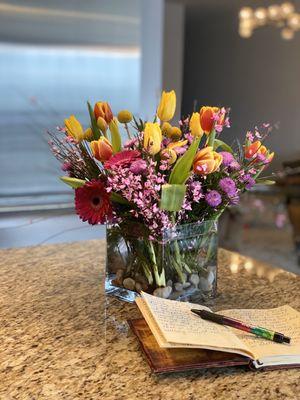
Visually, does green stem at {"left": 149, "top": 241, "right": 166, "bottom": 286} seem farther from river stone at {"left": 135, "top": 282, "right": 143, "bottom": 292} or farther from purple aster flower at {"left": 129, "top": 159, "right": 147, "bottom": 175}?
purple aster flower at {"left": 129, "top": 159, "right": 147, "bottom": 175}

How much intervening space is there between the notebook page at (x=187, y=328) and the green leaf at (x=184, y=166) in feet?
0.81

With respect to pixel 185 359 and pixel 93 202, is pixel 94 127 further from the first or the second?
pixel 185 359

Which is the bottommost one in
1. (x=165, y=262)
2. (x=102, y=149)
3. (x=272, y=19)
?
(x=165, y=262)

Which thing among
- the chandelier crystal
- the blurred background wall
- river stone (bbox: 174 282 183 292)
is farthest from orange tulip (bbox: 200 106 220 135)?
the chandelier crystal

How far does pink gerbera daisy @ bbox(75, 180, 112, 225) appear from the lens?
3.43 feet

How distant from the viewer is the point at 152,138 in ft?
3.35

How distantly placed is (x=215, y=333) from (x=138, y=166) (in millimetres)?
354

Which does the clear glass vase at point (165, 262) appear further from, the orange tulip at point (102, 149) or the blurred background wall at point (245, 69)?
the blurred background wall at point (245, 69)

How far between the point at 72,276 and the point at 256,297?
496mm

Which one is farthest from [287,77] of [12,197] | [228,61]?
[12,197]

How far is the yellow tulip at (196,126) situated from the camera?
1.11 meters

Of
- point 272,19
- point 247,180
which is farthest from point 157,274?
point 272,19

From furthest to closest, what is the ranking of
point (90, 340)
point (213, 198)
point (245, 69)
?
point (245, 69)
point (213, 198)
point (90, 340)

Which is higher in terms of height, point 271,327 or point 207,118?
point 207,118
